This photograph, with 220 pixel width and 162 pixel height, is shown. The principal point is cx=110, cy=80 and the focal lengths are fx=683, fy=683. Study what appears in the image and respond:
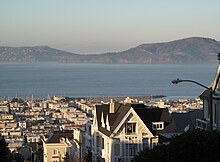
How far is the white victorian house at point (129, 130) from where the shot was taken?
2548 cm

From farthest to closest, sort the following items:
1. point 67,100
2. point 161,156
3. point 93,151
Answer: point 67,100, point 93,151, point 161,156

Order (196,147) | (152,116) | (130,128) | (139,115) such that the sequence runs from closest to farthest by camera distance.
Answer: (196,147), (130,128), (139,115), (152,116)

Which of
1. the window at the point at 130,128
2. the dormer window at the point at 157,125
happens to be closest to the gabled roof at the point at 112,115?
the window at the point at 130,128

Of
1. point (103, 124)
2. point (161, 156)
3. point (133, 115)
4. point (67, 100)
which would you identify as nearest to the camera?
point (161, 156)

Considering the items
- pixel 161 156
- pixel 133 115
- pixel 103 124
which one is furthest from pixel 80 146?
pixel 161 156

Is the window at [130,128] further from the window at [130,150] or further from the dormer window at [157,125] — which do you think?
the dormer window at [157,125]

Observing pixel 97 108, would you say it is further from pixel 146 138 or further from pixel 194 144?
Answer: pixel 194 144

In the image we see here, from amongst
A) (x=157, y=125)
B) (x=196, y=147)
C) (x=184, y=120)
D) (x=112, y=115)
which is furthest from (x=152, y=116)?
(x=196, y=147)

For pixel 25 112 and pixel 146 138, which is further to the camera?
pixel 25 112

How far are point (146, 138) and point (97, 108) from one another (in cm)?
290

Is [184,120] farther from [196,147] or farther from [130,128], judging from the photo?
[196,147]

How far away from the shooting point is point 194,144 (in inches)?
672

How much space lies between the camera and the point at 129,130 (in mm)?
25672

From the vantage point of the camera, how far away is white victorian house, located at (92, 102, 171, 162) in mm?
25484
